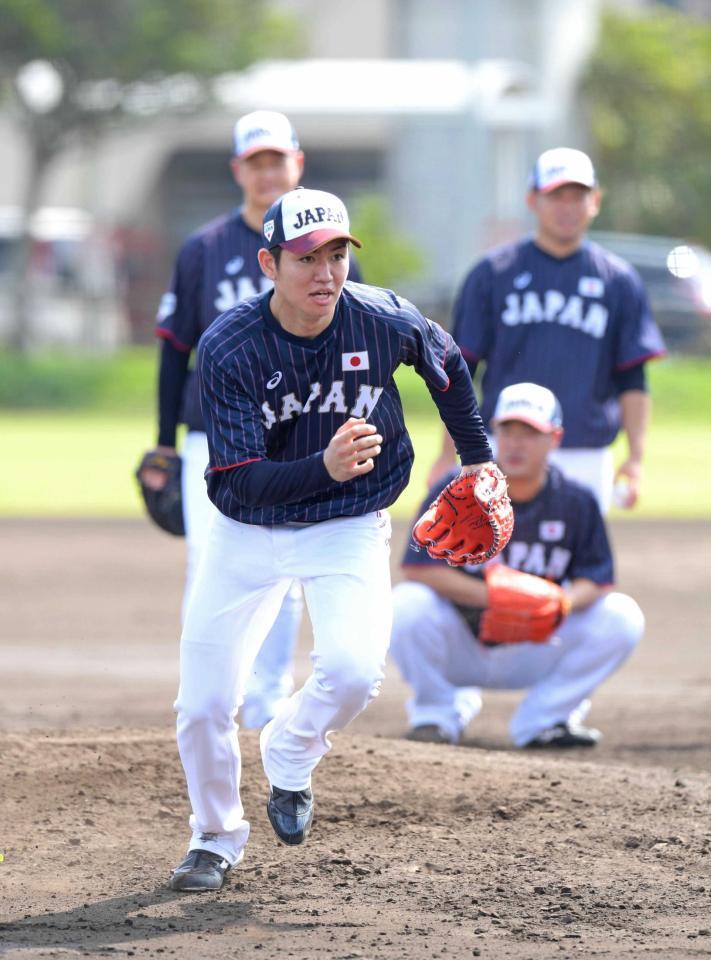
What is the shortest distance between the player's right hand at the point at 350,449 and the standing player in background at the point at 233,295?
2.08 meters

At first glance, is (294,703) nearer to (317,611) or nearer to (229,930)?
(317,611)

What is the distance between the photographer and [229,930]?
423cm

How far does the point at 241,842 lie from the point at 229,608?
758mm

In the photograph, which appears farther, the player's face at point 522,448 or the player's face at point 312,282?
the player's face at point 522,448

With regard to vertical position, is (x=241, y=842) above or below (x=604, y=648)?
below

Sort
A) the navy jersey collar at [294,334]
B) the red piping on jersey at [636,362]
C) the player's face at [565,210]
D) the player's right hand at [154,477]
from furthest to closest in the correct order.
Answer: the red piping on jersey at [636,362] < the player's face at [565,210] < the player's right hand at [154,477] < the navy jersey collar at [294,334]

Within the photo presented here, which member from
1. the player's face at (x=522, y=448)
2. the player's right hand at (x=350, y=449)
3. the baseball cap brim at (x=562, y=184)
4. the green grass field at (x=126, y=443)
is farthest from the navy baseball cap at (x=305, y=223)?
the green grass field at (x=126, y=443)

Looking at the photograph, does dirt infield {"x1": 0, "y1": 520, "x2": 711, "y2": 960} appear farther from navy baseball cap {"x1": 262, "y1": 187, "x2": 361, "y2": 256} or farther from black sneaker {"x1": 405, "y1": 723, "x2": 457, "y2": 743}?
navy baseball cap {"x1": 262, "y1": 187, "x2": 361, "y2": 256}

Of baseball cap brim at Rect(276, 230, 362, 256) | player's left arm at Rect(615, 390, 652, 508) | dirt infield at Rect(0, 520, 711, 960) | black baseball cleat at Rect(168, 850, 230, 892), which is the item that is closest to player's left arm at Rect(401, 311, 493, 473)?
baseball cap brim at Rect(276, 230, 362, 256)

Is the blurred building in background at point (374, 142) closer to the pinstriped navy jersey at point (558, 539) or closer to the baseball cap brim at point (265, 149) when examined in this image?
the pinstriped navy jersey at point (558, 539)

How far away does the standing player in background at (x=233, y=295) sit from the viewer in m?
6.21

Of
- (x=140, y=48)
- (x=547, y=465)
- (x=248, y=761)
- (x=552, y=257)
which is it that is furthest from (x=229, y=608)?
(x=140, y=48)

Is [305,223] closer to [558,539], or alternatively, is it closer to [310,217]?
[310,217]

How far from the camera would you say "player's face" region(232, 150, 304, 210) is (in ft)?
20.4
